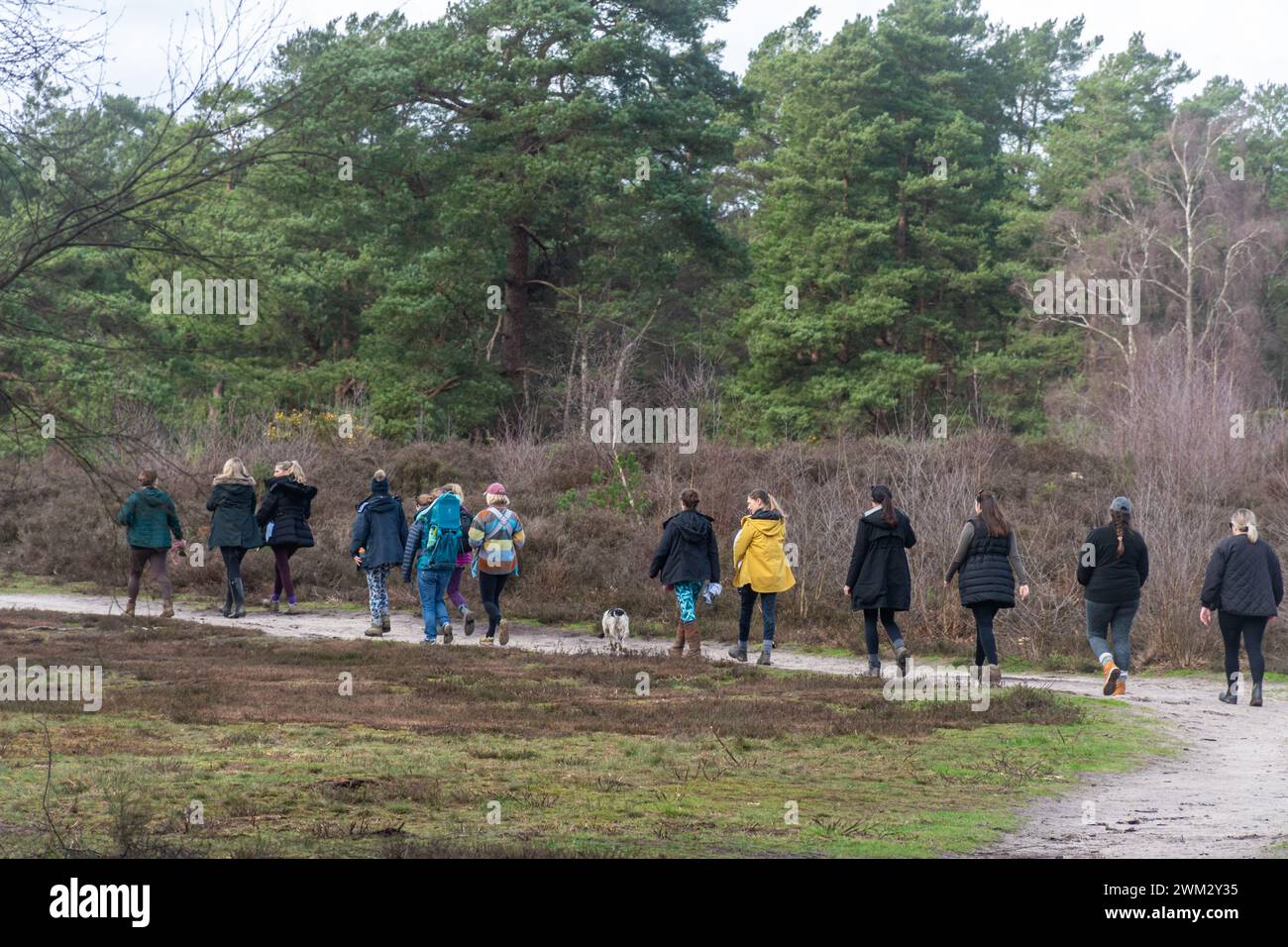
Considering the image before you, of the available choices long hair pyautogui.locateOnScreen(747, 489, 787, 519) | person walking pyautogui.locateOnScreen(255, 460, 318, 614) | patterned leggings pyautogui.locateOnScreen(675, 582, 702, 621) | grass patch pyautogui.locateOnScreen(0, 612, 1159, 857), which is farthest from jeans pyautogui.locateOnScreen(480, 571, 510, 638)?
person walking pyautogui.locateOnScreen(255, 460, 318, 614)

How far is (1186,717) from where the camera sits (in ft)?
47.6

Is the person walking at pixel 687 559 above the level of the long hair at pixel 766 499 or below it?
below

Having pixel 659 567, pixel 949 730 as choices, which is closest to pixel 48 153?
pixel 949 730

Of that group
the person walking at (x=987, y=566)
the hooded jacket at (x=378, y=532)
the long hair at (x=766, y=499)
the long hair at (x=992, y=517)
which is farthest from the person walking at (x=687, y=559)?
the hooded jacket at (x=378, y=532)

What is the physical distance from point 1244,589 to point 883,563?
3.66 m

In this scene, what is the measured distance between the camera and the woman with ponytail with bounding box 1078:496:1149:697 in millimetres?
15695

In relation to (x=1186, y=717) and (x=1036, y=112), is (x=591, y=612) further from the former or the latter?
(x=1036, y=112)

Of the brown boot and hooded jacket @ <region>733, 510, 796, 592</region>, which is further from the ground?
hooded jacket @ <region>733, 510, 796, 592</region>

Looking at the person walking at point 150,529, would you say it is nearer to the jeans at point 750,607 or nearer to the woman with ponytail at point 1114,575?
the jeans at point 750,607

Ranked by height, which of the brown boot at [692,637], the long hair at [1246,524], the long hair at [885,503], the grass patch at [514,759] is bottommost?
the grass patch at [514,759]

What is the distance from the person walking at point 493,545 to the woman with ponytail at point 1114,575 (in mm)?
6649

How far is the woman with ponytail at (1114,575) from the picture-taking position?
1570cm

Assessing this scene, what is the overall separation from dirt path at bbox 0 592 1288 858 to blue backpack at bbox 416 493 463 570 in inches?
43.0

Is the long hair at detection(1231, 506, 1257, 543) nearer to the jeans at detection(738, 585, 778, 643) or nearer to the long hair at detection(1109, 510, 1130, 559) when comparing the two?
the long hair at detection(1109, 510, 1130, 559)
